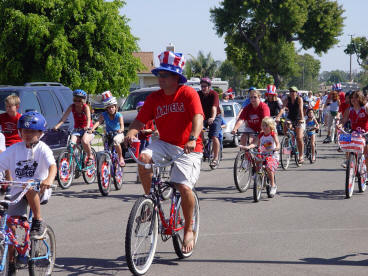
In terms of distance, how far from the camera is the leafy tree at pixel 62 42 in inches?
995

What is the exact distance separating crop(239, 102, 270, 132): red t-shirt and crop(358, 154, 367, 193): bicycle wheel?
1.83 meters

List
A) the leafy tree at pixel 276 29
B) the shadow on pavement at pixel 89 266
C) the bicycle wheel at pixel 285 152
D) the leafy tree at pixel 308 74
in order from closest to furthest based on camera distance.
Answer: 1. the shadow on pavement at pixel 89 266
2. the bicycle wheel at pixel 285 152
3. the leafy tree at pixel 276 29
4. the leafy tree at pixel 308 74

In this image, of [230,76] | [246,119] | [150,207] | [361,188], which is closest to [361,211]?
[361,188]

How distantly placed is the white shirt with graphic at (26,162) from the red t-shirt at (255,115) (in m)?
6.17

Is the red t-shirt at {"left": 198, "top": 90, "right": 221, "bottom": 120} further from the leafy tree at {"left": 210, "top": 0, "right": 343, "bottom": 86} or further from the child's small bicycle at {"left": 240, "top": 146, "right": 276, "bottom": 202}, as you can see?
the leafy tree at {"left": 210, "top": 0, "right": 343, "bottom": 86}

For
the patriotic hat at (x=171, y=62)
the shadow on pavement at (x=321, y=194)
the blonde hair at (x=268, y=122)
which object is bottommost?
the shadow on pavement at (x=321, y=194)

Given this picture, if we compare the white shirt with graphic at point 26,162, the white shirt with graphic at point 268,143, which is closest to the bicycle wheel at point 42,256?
the white shirt with graphic at point 26,162

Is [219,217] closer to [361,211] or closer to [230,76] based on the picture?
[361,211]

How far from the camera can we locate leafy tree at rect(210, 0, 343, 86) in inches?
2190

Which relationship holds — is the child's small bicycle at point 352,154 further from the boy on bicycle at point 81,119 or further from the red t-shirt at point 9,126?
the red t-shirt at point 9,126

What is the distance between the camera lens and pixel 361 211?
359 inches

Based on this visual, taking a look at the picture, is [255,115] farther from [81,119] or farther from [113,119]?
[81,119]

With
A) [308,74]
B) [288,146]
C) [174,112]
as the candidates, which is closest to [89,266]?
[174,112]

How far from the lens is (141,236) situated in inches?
220
